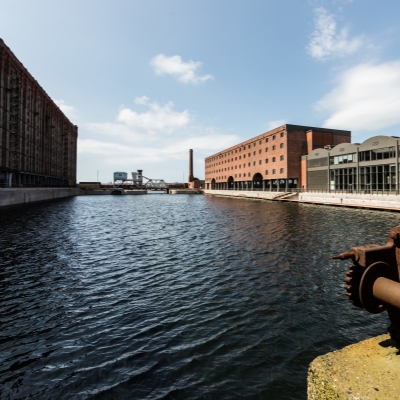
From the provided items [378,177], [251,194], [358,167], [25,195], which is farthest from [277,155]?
[25,195]

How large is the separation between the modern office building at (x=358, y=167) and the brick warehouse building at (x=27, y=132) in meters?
70.5

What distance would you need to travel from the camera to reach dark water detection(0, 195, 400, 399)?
565 centimetres

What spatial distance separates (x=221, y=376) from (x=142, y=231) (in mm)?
20837

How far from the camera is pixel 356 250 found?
395 centimetres

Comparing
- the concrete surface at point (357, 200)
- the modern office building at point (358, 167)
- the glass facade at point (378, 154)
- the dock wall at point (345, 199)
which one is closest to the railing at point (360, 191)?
the modern office building at point (358, 167)

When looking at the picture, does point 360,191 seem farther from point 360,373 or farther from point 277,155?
point 360,373

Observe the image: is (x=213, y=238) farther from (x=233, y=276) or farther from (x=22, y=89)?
(x=22, y=89)

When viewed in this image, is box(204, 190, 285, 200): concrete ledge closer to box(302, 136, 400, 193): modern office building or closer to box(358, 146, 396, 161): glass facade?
box(302, 136, 400, 193): modern office building

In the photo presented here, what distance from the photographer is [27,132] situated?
69.9m

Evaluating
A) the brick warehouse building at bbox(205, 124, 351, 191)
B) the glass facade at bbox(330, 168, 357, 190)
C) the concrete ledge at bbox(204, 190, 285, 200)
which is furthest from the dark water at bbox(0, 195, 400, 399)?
the concrete ledge at bbox(204, 190, 285, 200)

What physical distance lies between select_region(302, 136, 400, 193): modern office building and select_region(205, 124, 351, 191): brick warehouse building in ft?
17.5

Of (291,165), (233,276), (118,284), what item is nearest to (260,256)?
(233,276)

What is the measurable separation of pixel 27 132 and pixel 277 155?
68311mm

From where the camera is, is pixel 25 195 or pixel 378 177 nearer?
pixel 378 177
